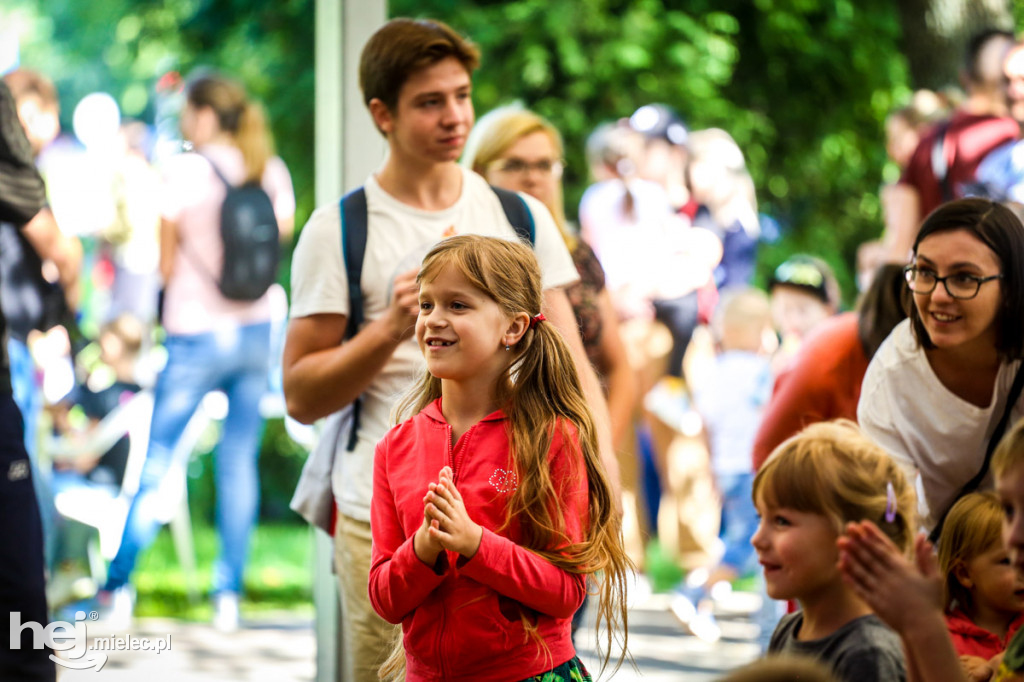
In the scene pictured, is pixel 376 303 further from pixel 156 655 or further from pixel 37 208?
pixel 156 655

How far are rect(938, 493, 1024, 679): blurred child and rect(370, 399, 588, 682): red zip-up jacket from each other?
892mm

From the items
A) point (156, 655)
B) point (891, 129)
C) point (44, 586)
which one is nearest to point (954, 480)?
point (44, 586)

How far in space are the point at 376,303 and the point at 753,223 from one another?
4.80 meters

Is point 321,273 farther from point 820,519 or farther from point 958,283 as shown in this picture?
point 958,283

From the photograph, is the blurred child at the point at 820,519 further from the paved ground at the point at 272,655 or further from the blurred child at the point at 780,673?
the paved ground at the point at 272,655

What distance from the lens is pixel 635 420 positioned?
6625 mm

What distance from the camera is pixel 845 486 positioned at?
87.4 inches

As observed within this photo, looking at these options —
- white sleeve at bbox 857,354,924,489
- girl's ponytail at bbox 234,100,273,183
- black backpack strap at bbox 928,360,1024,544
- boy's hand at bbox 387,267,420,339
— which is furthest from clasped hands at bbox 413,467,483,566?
girl's ponytail at bbox 234,100,273,183

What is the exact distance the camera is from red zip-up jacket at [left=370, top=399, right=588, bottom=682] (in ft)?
6.19

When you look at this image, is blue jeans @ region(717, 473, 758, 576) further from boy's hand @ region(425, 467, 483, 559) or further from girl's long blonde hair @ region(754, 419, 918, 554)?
boy's hand @ region(425, 467, 483, 559)

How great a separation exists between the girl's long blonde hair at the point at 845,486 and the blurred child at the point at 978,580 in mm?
173

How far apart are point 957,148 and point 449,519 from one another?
4623 mm

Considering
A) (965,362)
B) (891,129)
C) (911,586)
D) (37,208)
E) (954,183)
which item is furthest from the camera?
(891,129)

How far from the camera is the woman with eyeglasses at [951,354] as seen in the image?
234 cm
